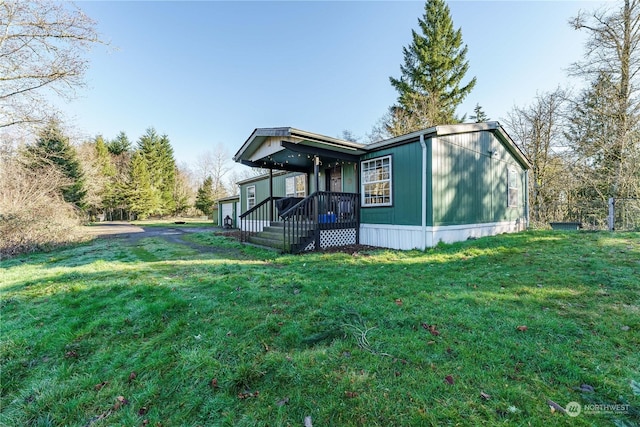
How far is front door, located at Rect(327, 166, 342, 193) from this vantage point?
1064cm

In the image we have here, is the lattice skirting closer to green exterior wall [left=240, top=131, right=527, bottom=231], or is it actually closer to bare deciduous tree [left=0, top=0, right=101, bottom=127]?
green exterior wall [left=240, top=131, right=527, bottom=231]

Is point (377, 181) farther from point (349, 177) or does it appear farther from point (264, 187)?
point (264, 187)

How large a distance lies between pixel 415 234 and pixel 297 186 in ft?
22.7

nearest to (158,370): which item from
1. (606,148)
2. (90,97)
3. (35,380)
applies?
(35,380)

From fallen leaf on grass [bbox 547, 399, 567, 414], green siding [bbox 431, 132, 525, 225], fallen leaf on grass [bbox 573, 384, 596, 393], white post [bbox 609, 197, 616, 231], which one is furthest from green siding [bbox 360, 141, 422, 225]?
white post [bbox 609, 197, 616, 231]

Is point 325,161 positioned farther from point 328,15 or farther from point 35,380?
point 35,380

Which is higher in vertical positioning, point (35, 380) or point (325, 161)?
point (325, 161)

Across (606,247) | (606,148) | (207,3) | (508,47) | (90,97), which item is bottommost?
(606,247)

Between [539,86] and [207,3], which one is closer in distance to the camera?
[207,3]

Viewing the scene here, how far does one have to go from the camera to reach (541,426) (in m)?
1.59

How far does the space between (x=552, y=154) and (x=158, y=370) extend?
849 inches

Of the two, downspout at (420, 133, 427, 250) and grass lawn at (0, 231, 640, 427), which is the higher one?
downspout at (420, 133, 427, 250)

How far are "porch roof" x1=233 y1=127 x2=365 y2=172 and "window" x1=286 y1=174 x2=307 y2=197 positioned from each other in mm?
1415

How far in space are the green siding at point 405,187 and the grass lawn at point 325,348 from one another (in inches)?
116
